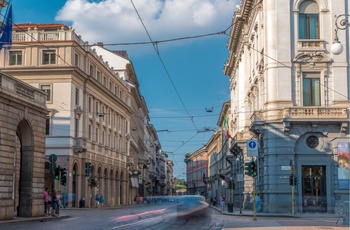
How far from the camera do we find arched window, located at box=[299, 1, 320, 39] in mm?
42625

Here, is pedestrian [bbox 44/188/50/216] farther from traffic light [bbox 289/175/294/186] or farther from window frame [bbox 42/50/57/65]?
window frame [bbox 42/50/57/65]

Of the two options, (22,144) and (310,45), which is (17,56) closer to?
(22,144)

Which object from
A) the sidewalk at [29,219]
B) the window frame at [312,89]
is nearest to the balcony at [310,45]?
the window frame at [312,89]

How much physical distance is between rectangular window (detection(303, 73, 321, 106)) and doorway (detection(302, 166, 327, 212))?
4702mm

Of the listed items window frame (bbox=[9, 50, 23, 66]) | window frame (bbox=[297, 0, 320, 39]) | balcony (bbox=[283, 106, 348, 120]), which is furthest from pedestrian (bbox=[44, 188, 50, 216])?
window frame (bbox=[9, 50, 23, 66])

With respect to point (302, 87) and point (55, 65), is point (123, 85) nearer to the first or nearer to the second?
point (55, 65)

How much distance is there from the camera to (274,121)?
41.9m

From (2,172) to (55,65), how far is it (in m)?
28.6

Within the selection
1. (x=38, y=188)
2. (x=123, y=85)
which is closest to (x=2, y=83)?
(x=38, y=188)

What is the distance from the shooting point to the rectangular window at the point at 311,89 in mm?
42188

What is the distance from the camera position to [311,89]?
4228cm

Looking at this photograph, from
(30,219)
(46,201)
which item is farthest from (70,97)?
(30,219)

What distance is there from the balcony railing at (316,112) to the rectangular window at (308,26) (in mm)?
5322

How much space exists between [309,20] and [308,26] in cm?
47
